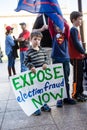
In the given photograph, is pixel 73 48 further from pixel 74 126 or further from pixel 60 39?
pixel 74 126

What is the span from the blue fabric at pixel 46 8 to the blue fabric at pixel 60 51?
0.42m

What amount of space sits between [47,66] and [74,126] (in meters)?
1.24

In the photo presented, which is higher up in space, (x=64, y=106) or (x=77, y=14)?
(x=77, y=14)

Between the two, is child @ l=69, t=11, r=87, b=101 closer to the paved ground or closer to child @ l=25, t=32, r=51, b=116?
the paved ground

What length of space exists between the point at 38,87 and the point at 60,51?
825 mm

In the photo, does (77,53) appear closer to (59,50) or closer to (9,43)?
(59,50)

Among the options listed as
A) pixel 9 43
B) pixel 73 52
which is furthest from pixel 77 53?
pixel 9 43

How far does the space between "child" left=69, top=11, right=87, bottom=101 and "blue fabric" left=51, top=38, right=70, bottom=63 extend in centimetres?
24

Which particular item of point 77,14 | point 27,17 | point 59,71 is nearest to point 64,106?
point 59,71

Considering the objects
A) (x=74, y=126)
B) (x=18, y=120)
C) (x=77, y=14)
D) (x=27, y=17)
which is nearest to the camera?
(x=74, y=126)

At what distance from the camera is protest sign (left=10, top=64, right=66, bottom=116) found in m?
5.30

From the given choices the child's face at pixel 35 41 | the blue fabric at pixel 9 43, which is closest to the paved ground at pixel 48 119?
the child's face at pixel 35 41

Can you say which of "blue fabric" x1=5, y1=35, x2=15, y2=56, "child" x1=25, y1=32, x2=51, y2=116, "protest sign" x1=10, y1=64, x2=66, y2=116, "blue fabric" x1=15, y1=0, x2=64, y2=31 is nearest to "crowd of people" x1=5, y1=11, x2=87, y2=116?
"child" x1=25, y1=32, x2=51, y2=116

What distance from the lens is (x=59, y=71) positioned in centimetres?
576
